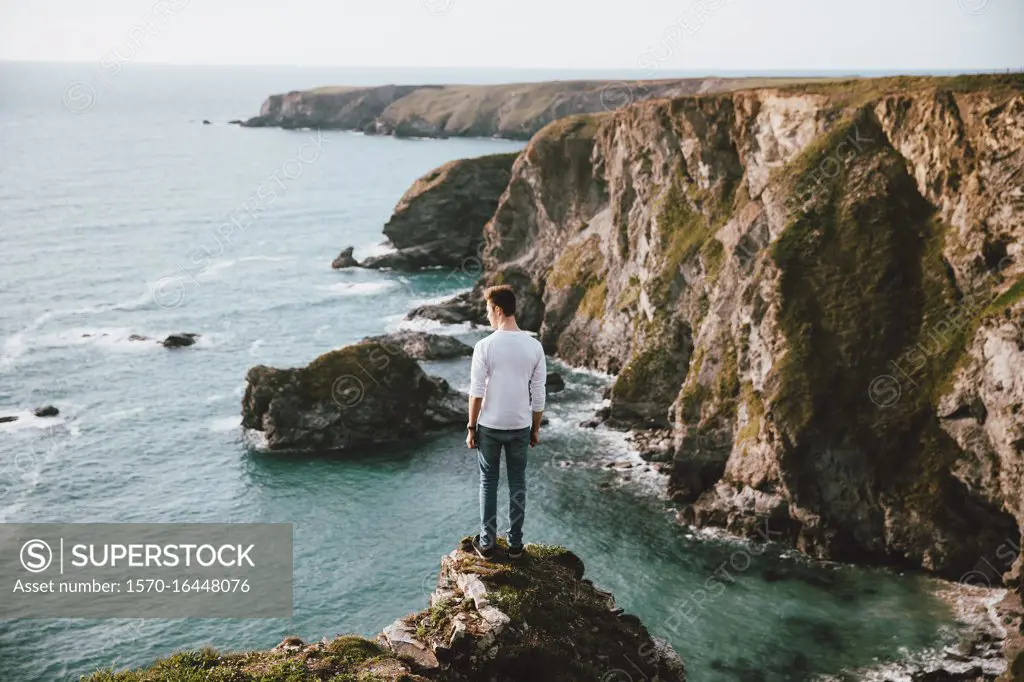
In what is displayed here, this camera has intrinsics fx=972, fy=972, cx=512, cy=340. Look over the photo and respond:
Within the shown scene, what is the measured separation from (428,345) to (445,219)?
39125mm

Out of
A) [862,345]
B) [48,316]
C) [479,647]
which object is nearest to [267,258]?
[48,316]

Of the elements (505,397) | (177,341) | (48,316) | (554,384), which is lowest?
(177,341)

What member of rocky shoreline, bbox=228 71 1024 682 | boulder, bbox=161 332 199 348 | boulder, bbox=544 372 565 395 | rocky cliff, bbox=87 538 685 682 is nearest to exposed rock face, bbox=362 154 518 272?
boulder, bbox=161 332 199 348

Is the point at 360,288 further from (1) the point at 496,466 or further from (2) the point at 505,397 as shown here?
(2) the point at 505,397

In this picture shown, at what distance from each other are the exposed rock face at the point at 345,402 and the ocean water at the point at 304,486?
1.67m

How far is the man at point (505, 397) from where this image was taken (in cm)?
1809

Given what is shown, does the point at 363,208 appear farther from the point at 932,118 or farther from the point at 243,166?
the point at 932,118

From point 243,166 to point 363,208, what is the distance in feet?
175

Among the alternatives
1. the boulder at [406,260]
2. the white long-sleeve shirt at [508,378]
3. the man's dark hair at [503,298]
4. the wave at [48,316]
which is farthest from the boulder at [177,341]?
the man's dark hair at [503,298]

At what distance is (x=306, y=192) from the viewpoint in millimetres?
167000

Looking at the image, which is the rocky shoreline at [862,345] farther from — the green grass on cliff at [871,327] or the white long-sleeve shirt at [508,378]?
the white long-sleeve shirt at [508,378]

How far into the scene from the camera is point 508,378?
18203 mm

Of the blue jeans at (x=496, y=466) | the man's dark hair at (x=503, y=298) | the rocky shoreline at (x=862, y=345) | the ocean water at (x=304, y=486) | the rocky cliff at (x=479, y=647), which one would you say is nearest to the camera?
the rocky cliff at (x=479, y=647)

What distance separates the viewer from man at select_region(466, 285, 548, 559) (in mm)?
18094
